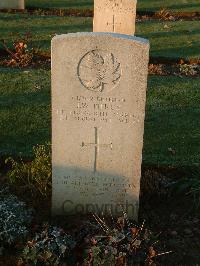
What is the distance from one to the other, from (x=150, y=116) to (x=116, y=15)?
2709mm

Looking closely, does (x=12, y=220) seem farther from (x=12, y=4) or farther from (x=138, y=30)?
(x=12, y=4)

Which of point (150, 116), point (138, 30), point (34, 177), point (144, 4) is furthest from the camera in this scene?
point (144, 4)

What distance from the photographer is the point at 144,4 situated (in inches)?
635

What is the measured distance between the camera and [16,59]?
9.84 meters

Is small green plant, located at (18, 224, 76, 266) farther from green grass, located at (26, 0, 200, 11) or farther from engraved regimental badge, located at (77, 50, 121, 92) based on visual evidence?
green grass, located at (26, 0, 200, 11)

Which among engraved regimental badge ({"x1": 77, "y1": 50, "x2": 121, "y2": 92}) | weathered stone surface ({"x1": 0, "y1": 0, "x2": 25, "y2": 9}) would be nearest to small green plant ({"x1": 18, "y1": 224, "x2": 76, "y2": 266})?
engraved regimental badge ({"x1": 77, "y1": 50, "x2": 121, "y2": 92})

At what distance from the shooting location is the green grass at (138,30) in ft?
36.4

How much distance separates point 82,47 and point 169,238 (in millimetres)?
2000

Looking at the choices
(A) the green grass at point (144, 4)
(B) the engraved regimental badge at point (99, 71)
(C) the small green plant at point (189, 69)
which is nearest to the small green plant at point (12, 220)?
(B) the engraved regimental badge at point (99, 71)

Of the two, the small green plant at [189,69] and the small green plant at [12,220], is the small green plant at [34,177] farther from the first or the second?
the small green plant at [189,69]

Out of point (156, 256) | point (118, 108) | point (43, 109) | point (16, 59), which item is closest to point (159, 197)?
point (156, 256)

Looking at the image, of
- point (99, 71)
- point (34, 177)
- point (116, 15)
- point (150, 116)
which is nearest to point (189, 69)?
point (116, 15)

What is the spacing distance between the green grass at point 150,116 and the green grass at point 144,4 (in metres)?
6.69

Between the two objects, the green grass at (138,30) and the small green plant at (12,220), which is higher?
the green grass at (138,30)
